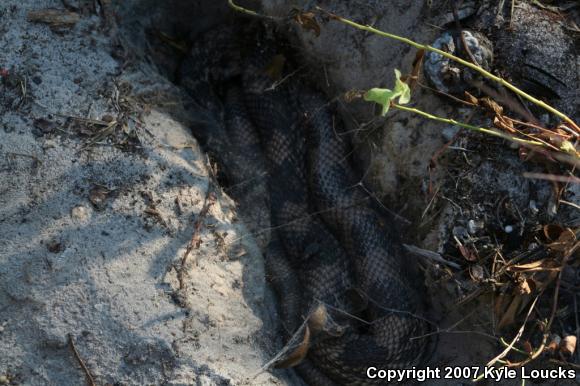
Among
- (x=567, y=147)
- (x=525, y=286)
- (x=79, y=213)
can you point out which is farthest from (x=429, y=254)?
(x=79, y=213)

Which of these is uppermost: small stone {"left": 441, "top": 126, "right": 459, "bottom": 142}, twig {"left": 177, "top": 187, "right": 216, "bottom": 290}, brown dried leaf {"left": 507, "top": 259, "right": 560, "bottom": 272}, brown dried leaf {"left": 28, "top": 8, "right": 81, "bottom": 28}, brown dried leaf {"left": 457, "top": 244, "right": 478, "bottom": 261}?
brown dried leaf {"left": 28, "top": 8, "right": 81, "bottom": 28}

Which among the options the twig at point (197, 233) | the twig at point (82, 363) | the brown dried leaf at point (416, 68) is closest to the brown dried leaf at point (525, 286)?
the brown dried leaf at point (416, 68)

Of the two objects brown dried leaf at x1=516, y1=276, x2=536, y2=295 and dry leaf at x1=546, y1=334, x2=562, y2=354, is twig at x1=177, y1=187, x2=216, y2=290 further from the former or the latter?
dry leaf at x1=546, y1=334, x2=562, y2=354

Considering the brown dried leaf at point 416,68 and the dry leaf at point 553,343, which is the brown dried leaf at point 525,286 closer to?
the dry leaf at point 553,343

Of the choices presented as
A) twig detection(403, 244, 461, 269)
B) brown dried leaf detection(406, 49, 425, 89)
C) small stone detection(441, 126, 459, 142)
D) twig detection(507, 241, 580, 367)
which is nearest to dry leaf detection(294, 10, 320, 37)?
brown dried leaf detection(406, 49, 425, 89)

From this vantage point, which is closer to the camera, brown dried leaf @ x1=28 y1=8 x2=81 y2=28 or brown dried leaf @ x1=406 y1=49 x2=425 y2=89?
brown dried leaf @ x1=406 y1=49 x2=425 y2=89

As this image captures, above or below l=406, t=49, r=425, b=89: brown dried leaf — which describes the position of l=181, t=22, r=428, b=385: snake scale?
below

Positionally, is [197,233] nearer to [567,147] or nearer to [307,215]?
[307,215]
